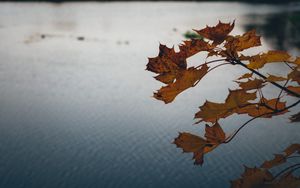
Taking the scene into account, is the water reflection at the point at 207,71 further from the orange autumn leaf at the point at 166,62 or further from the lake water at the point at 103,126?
the lake water at the point at 103,126

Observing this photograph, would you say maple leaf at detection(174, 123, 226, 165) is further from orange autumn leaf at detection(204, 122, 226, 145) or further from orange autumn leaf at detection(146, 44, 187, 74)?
orange autumn leaf at detection(146, 44, 187, 74)

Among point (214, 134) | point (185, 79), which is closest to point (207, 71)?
point (185, 79)

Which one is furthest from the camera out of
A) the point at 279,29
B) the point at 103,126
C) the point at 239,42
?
Result: the point at 279,29

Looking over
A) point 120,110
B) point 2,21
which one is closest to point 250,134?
point 120,110

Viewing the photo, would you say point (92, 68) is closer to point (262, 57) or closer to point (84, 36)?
point (84, 36)

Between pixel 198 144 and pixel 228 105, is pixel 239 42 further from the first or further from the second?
pixel 198 144

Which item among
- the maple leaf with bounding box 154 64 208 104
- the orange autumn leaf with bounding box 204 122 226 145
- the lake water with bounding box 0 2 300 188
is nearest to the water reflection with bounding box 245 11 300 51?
the lake water with bounding box 0 2 300 188

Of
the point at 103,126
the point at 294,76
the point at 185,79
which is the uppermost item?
the point at 294,76
